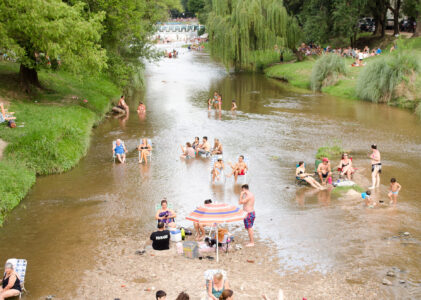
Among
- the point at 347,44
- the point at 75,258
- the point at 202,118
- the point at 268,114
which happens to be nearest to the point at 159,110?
the point at 202,118

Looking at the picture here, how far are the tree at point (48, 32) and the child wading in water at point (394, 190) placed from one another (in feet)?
50.4

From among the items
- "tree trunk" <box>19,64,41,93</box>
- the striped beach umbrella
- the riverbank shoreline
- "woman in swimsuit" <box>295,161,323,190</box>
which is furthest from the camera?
the riverbank shoreline

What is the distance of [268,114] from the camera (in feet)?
Result: 101

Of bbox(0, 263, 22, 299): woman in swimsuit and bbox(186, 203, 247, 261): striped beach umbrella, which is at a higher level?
bbox(186, 203, 247, 261): striped beach umbrella

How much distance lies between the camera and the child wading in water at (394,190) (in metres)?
15.0

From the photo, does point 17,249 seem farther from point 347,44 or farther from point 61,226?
point 347,44

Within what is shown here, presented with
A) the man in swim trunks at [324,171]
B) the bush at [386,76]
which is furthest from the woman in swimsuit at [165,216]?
the bush at [386,76]

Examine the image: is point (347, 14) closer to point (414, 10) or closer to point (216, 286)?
point (414, 10)

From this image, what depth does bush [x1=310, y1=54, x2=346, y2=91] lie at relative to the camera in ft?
130

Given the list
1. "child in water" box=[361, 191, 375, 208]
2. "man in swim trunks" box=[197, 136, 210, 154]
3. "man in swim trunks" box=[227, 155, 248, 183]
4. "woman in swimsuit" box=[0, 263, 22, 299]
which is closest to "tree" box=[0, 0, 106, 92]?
"man in swim trunks" box=[197, 136, 210, 154]

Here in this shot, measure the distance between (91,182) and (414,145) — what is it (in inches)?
601

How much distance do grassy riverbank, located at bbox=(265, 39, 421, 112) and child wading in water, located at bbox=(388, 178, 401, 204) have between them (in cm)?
1821

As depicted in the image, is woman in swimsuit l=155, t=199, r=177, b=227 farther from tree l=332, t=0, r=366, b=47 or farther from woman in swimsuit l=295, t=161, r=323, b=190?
tree l=332, t=0, r=366, b=47

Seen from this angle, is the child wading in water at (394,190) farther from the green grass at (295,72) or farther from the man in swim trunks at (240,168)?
the green grass at (295,72)
